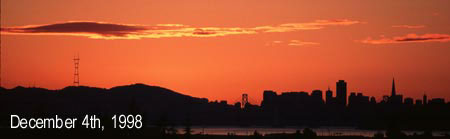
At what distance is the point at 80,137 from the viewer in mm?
193750

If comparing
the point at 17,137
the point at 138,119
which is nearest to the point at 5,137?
the point at 17,137

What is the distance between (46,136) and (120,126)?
51.5ft

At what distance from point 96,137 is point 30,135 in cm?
1425

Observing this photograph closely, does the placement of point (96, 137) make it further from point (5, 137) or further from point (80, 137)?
point (5, 137)

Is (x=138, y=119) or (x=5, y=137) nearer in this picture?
(x=138, y=119)

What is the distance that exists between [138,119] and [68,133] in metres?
56.3

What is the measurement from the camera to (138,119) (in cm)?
14700

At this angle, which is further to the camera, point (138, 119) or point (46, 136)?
point (46, 136)

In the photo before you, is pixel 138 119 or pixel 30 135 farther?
pixel 30 135

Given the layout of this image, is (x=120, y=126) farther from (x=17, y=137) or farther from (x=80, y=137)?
(x=17, y=137)

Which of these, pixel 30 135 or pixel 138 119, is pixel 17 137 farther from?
pixel 138 119

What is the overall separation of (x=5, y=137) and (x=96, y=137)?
20043mm

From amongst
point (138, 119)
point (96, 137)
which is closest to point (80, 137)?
point (96, 137)

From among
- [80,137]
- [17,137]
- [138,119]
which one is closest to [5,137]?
[17,137]
